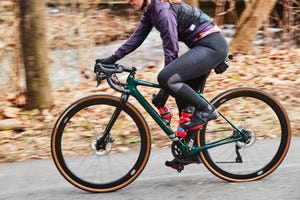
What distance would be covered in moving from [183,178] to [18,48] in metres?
3.57

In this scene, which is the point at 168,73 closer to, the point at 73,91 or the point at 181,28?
the point at 181,28

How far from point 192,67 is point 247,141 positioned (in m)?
0.92

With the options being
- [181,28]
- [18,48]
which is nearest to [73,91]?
[18,48]

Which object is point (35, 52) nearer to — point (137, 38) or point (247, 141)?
Answer: point (137, 38)

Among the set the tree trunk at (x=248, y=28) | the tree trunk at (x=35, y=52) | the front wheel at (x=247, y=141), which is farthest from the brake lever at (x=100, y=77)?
the tree trunk at (x=248, y=28)

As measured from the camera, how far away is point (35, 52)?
6.18 m

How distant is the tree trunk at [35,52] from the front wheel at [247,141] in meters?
2.86

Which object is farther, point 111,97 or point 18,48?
point 18,48

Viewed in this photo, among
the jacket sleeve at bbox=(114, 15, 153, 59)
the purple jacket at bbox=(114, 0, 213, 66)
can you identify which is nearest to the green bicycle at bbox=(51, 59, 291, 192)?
the jacket sleeve at bbox=(114, 15, 153, 59)

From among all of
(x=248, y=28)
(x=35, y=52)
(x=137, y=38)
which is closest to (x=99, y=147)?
(x=137, y=38)

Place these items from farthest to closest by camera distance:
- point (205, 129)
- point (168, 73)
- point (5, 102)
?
point (5, 102) < point (205, 129) < point (168, 73)

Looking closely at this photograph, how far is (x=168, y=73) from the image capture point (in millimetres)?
3777

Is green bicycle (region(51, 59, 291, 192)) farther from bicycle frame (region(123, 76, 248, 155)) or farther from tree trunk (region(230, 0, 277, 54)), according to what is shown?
tree trunk (region(230, 0, 277, 54))

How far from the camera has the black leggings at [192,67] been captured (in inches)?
149
